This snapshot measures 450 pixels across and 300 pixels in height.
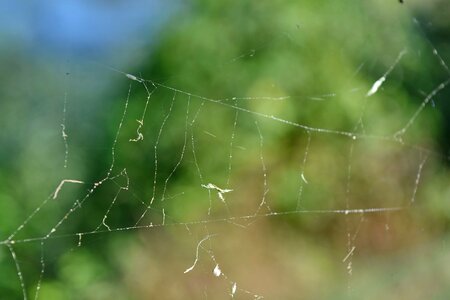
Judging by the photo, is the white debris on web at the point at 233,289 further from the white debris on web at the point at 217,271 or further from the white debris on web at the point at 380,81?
the white debris on web at the point at 380,81

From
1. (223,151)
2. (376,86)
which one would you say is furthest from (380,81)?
(223,151)

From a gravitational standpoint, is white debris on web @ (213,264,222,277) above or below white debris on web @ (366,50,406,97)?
below

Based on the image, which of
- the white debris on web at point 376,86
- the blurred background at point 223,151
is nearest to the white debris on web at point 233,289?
the blurred background at point 223,151

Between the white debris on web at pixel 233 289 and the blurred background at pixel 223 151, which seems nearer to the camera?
the white debris on web at pixel 233 289

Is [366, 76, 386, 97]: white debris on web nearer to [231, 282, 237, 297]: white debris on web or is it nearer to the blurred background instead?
the blurred background

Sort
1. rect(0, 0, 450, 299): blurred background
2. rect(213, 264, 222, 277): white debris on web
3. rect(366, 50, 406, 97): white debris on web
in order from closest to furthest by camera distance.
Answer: rect(213, 264, 222, 277): white debris on web < rect(0, 0, 450, 299): blurred background < rect(366, 50, 406, 97): white debris on web

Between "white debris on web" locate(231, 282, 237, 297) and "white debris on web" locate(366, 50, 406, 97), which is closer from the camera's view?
"white debris on web" locate(231, 282, 237, 297)

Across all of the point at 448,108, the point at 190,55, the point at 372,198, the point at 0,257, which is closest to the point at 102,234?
the point at 0,257

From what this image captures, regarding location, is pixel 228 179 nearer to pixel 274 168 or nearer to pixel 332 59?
pixel 274 168

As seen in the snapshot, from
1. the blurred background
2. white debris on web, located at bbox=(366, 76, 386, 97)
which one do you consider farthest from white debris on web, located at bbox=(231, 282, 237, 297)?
white debris on web, located at bbox=(366, 76, 386, 97)

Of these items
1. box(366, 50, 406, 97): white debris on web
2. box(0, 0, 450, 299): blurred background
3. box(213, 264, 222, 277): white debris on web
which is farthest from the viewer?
box(366, 50, 406, 97): white debris on web
